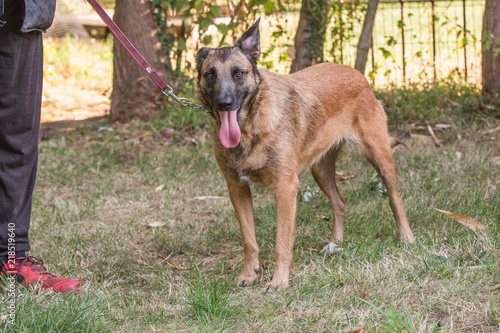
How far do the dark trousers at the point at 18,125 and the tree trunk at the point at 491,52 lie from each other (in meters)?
5.00

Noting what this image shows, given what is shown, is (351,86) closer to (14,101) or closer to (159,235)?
(159,235)

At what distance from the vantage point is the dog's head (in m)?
3.14

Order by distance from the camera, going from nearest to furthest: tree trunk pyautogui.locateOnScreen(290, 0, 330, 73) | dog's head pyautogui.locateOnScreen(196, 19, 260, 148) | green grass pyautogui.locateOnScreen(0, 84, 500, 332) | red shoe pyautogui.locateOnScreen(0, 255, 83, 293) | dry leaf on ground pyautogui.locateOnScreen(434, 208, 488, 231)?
green grass pyautogui.locateOnScreen(0, 84, 500, 332), red shoe pyautogui.locateOnScreen(0, 255, 83, 293), dog's head pyautogui.locateOnScreen(196, 19, 260, 148), dry leaf on ground pyautogui.locateOnScreen(434, 208, 488, 231), tree trunk pyautogui.locateOnScreen(290, 0, 330, 73)

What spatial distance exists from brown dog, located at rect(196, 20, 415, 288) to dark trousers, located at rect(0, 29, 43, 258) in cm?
99

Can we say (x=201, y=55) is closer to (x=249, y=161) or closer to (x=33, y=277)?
(x=249, y=161)

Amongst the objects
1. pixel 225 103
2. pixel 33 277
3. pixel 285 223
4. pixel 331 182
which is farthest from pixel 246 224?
pixel 33 277

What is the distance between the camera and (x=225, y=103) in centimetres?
305

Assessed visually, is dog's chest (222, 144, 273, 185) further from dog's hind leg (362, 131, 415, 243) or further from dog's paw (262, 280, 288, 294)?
dog's hind leg (362, 131, 415, 243)

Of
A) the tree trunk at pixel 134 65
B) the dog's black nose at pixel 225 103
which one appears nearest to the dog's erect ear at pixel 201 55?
the dog's black nose at pixel 225 103

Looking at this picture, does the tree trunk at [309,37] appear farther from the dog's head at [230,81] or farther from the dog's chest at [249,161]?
the dog's chest at [249,161]

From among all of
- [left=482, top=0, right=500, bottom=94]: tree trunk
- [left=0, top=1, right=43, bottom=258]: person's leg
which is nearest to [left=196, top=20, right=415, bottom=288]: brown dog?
[left=0, top=1, right=43, bottom=258]: person's leg

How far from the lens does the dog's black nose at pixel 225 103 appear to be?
10.0 feet

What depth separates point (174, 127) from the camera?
688 centimetres

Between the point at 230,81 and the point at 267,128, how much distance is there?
0.37m
